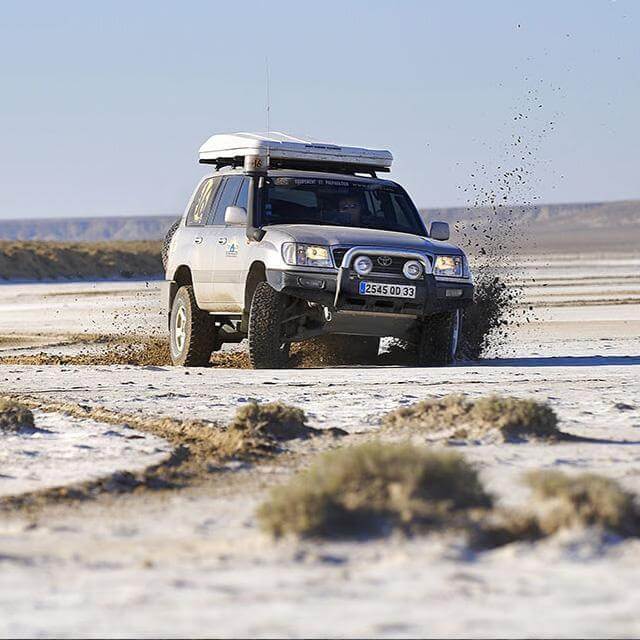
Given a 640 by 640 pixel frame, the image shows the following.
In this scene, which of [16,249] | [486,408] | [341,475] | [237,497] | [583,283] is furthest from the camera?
[16,249]

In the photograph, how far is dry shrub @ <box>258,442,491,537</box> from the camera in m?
6.55

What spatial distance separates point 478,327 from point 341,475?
1193 centimetres

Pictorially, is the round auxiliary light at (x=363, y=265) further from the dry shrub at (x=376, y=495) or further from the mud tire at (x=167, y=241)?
the dry shrub at (x=376, y=495)

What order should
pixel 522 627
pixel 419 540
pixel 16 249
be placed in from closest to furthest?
pixel 522 627 → pixel 419 540 → pixel 16 249

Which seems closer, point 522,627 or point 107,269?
point 522,627

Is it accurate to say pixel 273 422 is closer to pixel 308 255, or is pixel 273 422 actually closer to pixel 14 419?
pixel 14 419

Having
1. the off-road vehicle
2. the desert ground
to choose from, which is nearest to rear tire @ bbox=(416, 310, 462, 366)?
the off-road vehicle

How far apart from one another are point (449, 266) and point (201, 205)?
3035 millimetres

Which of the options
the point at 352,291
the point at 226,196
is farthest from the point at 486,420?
the point at 226,196

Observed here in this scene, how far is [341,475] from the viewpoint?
6.88m

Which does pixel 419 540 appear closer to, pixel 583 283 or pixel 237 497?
pixel 237 497

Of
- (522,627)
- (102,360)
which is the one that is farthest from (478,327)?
(522,627)

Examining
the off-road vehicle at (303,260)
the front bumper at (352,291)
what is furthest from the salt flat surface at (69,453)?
the off-road vehicle at (303,260)

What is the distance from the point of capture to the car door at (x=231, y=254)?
16016 mm
